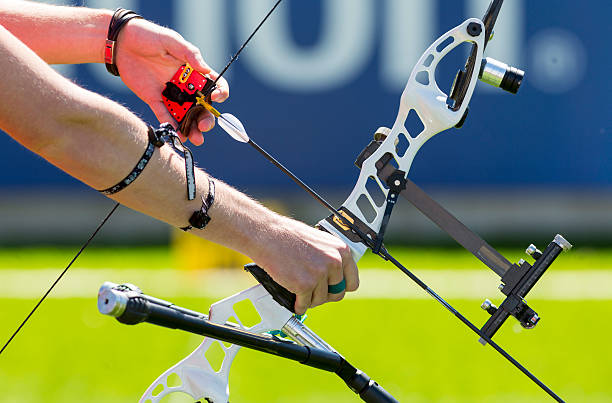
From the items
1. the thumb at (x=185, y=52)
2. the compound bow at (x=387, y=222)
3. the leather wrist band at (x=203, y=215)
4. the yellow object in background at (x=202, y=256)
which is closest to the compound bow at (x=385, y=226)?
the compound bow at (x=387, y=222)

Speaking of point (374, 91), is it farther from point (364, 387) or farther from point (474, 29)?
point (364, 387)

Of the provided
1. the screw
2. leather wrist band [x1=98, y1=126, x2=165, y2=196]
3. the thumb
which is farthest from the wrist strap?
the screw

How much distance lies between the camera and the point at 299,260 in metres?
2.17

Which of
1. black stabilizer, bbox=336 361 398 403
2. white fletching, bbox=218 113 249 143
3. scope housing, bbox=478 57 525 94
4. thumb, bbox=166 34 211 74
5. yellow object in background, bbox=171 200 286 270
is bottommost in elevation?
yellow object in background, bbox=171 200 286 270

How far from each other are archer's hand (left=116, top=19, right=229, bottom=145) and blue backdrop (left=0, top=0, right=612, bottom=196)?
6.10m

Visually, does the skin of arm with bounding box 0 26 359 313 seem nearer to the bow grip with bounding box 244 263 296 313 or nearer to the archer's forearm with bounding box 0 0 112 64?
the bow grip with bounding box 244 263 296 313

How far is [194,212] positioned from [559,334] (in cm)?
458

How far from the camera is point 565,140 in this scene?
9094 millimetres

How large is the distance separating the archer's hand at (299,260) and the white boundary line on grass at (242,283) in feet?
15.6

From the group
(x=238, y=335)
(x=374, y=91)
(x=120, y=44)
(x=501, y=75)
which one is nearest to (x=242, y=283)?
(x=374, y=91)

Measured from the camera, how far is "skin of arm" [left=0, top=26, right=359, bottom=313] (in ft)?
6.07

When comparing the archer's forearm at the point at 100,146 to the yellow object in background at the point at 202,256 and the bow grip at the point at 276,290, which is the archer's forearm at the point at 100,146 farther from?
the yellow object in background at the point at 202,256

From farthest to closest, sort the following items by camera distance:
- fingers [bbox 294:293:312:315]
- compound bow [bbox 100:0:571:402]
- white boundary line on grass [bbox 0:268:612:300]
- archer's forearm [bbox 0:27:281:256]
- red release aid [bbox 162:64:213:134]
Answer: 1. white boundary line on grass [bbox 0:268:612:300]
2. red release aid [bbox 162:64:213:134]
3. compound bow [bbox 100:0:571:402]
4. fingers [bbox 294:293:312:315]
5. archer's forearm [bbox 0:27:281:256]

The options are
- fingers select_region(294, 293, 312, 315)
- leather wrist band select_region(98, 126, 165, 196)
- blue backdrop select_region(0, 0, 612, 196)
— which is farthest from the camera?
blue backdrop select_region(0, 0, 612, 196)
